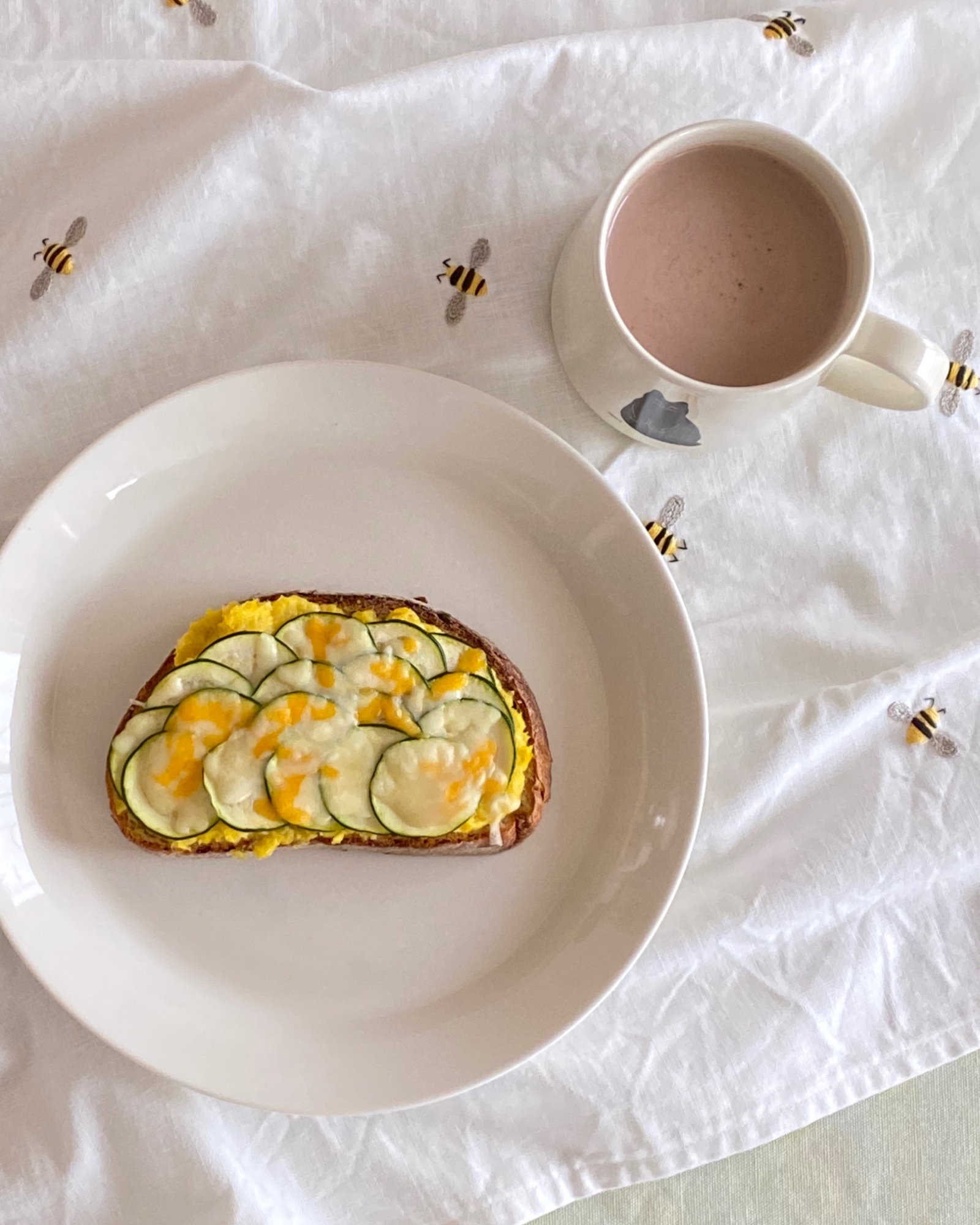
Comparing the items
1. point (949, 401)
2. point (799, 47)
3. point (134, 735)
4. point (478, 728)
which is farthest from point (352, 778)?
point (799, 47)

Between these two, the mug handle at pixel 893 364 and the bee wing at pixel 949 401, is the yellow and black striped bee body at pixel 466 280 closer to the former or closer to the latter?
the mug handle at pixel 893 364

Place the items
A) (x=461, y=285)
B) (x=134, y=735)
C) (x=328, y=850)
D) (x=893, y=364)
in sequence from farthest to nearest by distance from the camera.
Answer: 1. (x=461, y=285)
2. (x=328, y=850)
3. (x=134, y=735)
4. (x=893, y=364)

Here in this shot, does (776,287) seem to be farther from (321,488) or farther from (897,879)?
(897,879)

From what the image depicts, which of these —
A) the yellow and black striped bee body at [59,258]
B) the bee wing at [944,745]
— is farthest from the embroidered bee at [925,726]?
the yellow and black striped bee body at [59,258]

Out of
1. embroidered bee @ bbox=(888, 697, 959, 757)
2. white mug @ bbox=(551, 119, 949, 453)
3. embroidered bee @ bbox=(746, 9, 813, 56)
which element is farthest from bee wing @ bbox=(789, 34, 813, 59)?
embroidered bee @ bbox=(888, 697, 959, 757)

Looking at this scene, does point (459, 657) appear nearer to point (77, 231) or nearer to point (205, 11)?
point (77, 231)

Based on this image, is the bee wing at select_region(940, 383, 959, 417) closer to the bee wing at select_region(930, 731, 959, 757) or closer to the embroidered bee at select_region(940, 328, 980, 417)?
the embroidered bee at select_region(940, 328, 980, 417)
